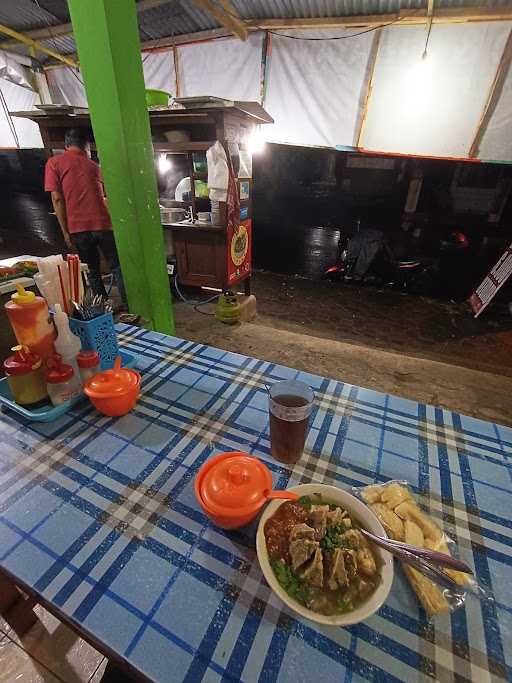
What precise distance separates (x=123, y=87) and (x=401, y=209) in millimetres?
6126

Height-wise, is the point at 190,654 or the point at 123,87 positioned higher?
the point at 123,87

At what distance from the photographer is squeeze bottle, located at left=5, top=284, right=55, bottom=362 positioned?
106cm

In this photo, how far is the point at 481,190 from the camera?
599 cm

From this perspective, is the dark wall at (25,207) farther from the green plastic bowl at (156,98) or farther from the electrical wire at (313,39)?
the electrical wire at (313,39)

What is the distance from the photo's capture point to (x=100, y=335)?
1.31 meters

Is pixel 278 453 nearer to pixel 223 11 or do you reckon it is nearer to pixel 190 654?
pixel 190 654

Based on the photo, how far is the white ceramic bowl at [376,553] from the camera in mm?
614

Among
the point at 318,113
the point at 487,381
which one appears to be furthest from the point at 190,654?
the point at 318,113

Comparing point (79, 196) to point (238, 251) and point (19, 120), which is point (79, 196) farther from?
point (19, 120)

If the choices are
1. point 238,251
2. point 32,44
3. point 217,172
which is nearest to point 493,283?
point 238,251

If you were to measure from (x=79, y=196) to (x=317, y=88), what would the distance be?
3.51m

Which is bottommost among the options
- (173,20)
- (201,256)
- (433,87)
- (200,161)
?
(201,256)

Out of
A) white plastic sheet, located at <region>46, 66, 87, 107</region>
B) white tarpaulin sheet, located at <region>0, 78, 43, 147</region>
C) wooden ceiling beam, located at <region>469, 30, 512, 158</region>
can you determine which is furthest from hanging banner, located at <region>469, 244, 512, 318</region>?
white tarpaulin sheet, located at <region>0, 78, 43, 147</region>

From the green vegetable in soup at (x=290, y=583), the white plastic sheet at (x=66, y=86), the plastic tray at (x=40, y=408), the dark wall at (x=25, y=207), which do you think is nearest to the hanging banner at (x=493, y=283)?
the green vegetable in soup at (x=290, y=583)
